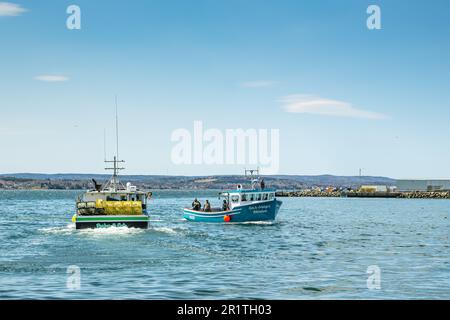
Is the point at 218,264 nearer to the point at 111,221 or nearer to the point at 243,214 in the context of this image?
the point at 111,221

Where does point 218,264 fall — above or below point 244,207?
below

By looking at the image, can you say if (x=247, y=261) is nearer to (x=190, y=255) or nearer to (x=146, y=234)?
(x=190, y=255)

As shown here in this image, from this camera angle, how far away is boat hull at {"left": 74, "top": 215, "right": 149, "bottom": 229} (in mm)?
53134

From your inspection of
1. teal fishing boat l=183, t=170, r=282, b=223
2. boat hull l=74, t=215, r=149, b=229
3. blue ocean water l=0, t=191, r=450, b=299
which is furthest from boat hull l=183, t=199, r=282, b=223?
boat hull l=74, t=215, r=149, b=229

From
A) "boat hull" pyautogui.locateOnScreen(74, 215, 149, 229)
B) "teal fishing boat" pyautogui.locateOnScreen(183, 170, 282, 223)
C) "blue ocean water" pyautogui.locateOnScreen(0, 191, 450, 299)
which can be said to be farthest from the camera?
"teal fishing boat" pyautogui.locateOnScreen(183, 170, 282, 223)

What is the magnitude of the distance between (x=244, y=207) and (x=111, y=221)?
74.0 feet

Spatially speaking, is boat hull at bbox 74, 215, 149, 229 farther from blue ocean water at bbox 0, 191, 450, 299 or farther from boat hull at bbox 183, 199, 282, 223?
boat hull at bbox 183, 199, 282, 223

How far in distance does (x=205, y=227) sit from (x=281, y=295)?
43.8 meters

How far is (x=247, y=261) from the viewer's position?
3794cm

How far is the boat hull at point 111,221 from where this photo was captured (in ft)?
174

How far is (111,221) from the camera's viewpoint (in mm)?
53094

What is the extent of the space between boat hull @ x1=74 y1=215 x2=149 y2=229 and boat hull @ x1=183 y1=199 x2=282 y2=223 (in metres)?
19.1

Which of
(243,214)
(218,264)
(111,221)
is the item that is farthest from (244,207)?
(218,264)

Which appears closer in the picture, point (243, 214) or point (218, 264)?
point (218, 264)
